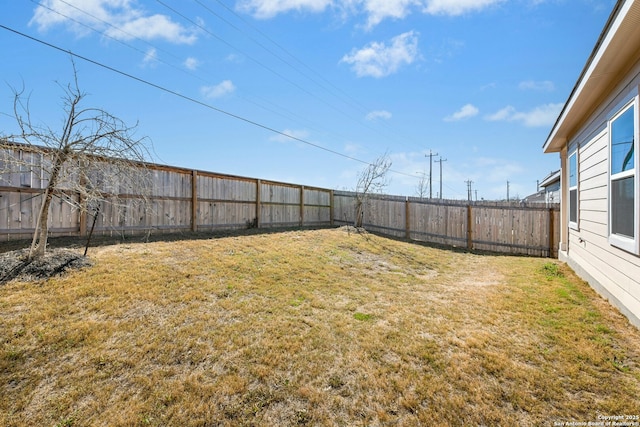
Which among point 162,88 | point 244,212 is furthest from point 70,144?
point 244,212

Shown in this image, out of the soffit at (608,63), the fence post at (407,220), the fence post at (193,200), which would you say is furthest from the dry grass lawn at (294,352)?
the fence post at (407,220)

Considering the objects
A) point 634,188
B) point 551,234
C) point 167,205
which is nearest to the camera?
point 634,188

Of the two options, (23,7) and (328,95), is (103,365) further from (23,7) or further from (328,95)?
(328,95)

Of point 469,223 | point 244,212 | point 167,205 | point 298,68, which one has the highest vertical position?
point 298,68

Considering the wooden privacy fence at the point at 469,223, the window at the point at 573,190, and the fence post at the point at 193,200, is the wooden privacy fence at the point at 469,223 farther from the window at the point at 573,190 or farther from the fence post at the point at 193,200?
the fence post at the point at 193,200

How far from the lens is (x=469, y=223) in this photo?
894 centimetres

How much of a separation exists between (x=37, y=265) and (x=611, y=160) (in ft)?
26.5

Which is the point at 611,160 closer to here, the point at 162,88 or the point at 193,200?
the point at 193,200

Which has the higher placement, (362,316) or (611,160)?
(611,160)

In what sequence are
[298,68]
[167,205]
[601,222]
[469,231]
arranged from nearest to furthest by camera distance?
[601,222] → [167,205] → [469,231] → [298,68]

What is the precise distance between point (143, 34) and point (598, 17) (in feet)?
32.2

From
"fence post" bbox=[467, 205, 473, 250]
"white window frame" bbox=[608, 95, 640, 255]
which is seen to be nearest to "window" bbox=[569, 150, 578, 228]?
"white window frame" bbox=[608, 95, 640, 255]

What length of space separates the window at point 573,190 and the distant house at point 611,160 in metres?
0.12

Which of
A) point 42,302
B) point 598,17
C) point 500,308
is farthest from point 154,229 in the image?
point 598,17
